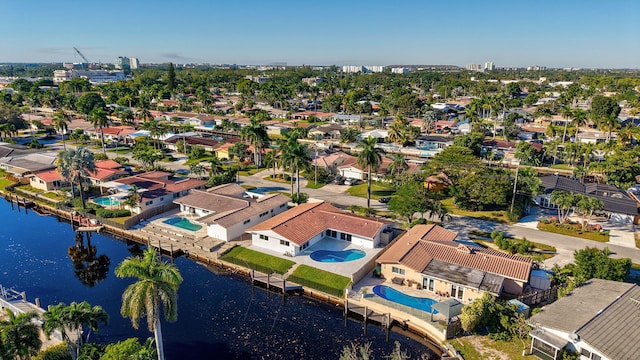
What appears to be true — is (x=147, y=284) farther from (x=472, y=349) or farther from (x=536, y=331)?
(x=536, y=331)

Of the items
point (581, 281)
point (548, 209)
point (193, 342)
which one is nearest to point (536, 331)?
point (581, 281)

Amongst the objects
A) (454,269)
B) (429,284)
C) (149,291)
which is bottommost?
(429,284)

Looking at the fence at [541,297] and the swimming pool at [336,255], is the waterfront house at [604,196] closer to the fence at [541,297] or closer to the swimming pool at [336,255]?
the fence at [541,297]

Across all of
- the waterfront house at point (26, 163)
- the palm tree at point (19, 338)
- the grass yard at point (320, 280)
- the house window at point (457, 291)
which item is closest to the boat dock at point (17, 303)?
the palm tree at point (19, 338)

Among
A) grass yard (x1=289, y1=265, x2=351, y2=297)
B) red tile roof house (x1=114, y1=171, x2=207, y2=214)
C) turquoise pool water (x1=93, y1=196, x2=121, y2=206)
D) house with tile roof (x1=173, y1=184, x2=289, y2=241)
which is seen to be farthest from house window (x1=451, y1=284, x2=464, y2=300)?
turquoise pool water (x1=93, y1=196, x2=121, y2=206)

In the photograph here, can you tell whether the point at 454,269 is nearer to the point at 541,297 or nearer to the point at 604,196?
the point at 541,297

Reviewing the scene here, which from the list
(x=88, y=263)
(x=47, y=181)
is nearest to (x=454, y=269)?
(x=88, y=263)
